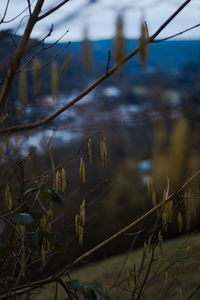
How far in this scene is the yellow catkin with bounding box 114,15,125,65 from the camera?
60 cm

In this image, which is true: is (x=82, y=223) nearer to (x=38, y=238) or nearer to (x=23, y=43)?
(x=38, y=238)

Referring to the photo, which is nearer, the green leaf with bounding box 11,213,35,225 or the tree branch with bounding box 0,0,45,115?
the tree branch with bounding box 0,0,45,115

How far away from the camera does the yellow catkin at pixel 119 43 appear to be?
1.96 ft

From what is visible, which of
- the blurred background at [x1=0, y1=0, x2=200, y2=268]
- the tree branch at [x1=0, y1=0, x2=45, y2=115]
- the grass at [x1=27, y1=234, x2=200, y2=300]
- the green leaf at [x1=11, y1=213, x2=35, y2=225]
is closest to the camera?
the tree branch at [x1=0, y1=0, x2=45, y2=115]

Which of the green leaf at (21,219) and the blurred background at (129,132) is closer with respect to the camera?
the green leaf at (21,219)

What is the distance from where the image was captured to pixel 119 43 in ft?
2.04

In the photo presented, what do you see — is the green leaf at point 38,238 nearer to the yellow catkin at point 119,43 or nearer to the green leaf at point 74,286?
the green leaf at point 74,286

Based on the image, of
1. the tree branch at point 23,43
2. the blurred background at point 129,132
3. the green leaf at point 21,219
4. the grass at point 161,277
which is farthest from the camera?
the blurred background at point 129,132

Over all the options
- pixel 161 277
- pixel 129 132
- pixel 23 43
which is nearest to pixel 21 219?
pixel 23 43

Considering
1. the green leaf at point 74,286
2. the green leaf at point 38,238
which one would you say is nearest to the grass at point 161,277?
A: the green leaf at point 74,286

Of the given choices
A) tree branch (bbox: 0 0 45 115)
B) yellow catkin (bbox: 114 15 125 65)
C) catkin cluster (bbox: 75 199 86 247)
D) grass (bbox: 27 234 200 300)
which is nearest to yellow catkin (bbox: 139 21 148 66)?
yellow catkin (bbox: 114 15 125 65)

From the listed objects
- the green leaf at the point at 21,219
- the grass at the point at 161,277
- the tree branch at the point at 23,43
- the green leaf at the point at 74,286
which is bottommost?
the grass at the point at 161,277

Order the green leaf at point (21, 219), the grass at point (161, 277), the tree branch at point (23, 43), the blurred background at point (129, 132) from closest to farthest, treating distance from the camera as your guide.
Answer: the tree branch at point (23, 43) → the green leaf at point (21, 219) → the grass at point (161, 277) → the blurred background at point (129, 132)

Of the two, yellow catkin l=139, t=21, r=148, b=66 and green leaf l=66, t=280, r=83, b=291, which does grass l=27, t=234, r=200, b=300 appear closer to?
green leaf l=66, t=280, r=83, b=291
